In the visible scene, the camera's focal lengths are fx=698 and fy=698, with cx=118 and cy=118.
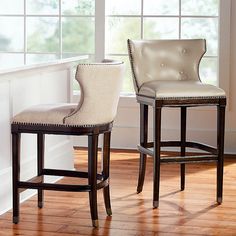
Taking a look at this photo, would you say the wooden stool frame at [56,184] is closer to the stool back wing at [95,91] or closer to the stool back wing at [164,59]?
the stool back wing at [95,91]

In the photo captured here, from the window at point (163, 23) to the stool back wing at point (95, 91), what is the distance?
265 cm

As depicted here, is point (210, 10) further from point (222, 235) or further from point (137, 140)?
point (222, 235)

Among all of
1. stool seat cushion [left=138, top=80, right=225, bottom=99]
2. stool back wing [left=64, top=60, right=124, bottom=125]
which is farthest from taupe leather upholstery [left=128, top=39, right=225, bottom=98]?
stool back wing [left=64, top=60, right=124, bottom=125]

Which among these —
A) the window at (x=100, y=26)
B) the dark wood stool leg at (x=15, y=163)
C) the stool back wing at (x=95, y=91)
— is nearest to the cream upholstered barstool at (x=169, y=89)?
the stool back wing at (x=95, y=91)

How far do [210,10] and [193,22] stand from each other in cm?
19

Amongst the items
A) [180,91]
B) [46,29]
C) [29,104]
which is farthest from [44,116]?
[46,29]

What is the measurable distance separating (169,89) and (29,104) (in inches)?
37.0

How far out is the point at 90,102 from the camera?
3.93 metres

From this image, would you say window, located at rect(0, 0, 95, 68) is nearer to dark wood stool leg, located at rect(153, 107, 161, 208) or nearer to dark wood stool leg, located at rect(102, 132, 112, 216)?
dark wood stool leg, located at rect(153, 107, 161, 208)

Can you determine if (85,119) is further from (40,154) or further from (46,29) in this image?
(46,29)

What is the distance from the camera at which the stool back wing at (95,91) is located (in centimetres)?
387

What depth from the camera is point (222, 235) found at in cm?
390

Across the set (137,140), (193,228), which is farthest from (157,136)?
(137,140)

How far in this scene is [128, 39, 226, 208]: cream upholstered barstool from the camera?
443 cm
